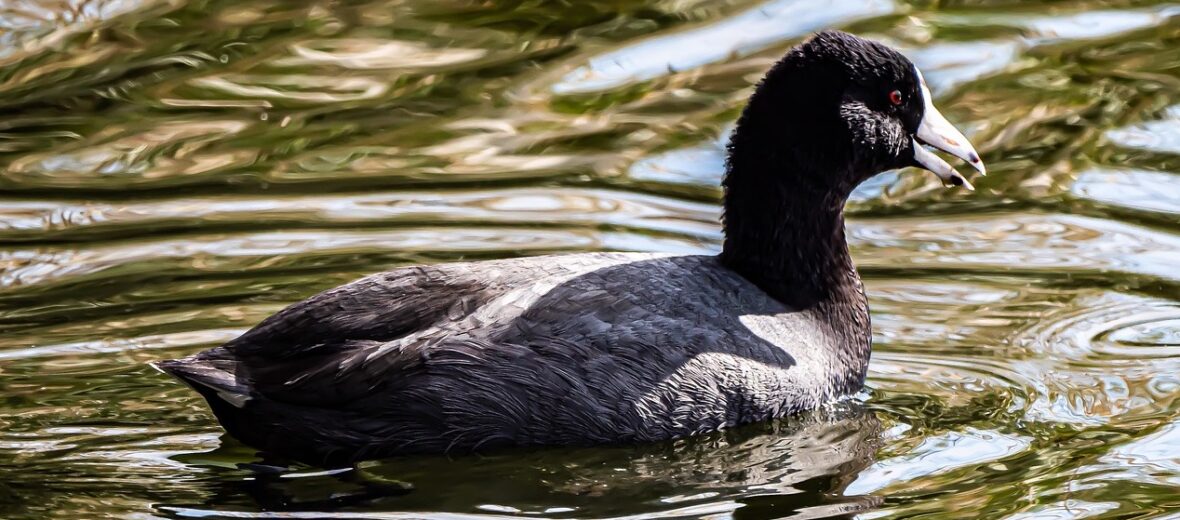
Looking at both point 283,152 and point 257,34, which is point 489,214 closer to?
point 283,152

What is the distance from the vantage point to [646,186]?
26.7ft

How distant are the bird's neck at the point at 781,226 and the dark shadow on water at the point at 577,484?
699 millimetres

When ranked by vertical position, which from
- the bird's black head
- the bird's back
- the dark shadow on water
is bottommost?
the dark shadow on water

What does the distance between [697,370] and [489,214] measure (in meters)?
2.33

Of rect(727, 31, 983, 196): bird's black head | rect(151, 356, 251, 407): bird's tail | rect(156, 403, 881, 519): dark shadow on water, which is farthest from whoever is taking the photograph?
rect(727, 31, 983, 196): bird's black head

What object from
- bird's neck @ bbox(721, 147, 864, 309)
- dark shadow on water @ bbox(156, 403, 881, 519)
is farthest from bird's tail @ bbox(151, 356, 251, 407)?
bird's neck @ bbox(721, 147, 864, 309)

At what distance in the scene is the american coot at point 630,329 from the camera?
524cm

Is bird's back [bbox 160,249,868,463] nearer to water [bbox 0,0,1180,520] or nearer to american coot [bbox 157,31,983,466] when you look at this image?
american coot [bbox 157,31,983,466]

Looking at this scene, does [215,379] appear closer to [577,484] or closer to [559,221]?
[577,484]

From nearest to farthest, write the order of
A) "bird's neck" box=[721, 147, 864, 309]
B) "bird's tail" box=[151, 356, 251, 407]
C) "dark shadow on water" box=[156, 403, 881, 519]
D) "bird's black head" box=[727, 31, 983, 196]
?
Result: "dark shadow on water" box=[156, 403, 881, 519] → "bird's tail" box=[151, 356, 251, 407] → "bird's black head" box=[727, 31, 983, 196] → "bird's neck" box=[721, 147, 864, 309]

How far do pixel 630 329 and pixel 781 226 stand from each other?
2.91ft

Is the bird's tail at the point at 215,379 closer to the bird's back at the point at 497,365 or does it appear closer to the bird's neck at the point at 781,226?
the bird's back at the point at 497,365

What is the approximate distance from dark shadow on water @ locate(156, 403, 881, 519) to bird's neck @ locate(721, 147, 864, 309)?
699mm

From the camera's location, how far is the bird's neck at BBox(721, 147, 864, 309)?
20.1 feet
